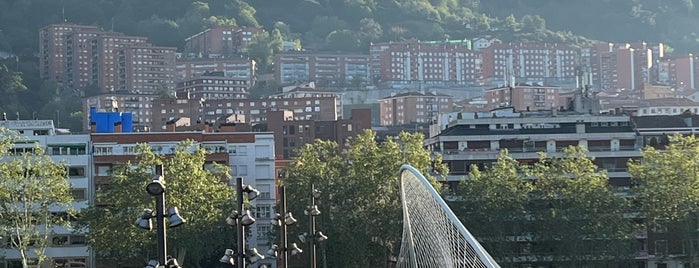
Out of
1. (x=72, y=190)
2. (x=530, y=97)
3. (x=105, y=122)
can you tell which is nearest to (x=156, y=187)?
(x=72, y=190)

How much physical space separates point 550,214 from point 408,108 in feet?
386

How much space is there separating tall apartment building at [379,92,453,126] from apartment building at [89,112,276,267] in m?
99.2

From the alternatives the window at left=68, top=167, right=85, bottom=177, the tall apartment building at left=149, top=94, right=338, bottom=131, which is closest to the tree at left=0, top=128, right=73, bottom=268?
the window at left=68, top=167, right=85, bottom=177

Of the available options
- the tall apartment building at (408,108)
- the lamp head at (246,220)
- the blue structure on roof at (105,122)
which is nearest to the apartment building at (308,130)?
the blue structure on roof at (105,122)

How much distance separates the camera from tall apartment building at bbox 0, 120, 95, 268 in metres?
81.8

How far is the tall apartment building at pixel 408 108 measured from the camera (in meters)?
193

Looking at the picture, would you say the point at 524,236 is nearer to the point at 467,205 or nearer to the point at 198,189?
the point at 467,205

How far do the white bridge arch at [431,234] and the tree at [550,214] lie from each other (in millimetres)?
27602

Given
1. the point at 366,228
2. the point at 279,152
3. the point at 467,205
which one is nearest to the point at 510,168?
the point at 467,205

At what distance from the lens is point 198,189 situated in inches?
2827

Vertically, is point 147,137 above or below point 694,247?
above

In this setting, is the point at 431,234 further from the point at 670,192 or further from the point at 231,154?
the point at 231,154

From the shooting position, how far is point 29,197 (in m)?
71.6

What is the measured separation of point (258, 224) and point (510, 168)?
1726cm
